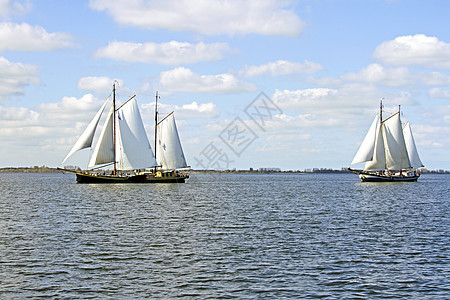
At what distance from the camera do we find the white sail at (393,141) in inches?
4926

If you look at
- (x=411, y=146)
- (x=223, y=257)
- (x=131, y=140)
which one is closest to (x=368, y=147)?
(x=411, y=146)

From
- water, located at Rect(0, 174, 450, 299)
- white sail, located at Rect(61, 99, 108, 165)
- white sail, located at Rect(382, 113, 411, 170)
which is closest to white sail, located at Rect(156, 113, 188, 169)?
white sail, located at Rect(61, 99, 108, 165)

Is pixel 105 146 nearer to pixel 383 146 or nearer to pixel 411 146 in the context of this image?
pixel 383 146

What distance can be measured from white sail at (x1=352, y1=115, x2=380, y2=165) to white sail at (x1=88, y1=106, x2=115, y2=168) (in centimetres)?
5849

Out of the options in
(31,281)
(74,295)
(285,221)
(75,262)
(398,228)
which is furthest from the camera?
(285,221)

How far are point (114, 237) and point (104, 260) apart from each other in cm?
807

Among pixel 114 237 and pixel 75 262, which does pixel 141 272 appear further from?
pixel 114 237

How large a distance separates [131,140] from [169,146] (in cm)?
1224

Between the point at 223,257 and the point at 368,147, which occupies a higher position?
the point at 368,147

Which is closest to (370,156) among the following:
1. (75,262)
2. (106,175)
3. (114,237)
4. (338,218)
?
(106,175)

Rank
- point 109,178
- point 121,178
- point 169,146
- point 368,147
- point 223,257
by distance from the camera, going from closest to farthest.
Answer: point 223,257 → point 109,178 → point 121,178 → point 169,146 → point 368,147

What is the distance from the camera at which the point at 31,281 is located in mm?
22547

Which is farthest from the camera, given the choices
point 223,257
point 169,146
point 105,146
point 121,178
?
point 169,146

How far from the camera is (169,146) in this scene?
114 m
